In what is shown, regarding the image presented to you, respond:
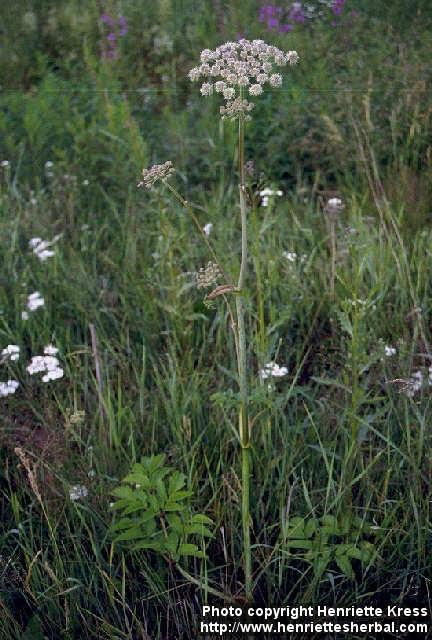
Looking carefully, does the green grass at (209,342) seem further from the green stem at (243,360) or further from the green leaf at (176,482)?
the green leaf at (176,482)

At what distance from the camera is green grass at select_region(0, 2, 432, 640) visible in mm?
1655

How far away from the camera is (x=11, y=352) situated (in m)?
2.25

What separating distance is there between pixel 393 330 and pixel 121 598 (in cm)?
126

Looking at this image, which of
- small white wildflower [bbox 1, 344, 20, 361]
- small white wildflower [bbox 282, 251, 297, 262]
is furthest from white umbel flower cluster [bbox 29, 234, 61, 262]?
small white wildflower [bbox 282, 251, 297, 262]

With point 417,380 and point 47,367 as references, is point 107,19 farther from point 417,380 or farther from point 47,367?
point 417,380

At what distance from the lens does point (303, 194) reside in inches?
134

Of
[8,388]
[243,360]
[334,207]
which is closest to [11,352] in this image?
[8,388]

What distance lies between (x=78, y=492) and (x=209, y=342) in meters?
0.77

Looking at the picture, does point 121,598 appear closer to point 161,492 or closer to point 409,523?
point 161,492

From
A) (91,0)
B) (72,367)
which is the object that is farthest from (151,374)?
(91,0)

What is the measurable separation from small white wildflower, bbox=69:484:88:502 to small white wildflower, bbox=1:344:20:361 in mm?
485

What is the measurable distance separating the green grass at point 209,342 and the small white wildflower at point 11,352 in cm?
7

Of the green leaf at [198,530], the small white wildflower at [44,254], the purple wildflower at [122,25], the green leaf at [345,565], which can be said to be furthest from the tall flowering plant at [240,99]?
the purple wildflower at [122,25]

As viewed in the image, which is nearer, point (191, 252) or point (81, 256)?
point (191, 252)
